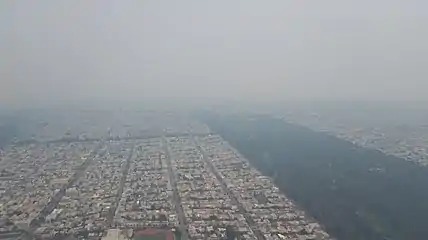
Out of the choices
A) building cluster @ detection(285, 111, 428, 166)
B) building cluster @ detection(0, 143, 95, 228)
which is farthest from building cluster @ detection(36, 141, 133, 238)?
building cluster @ detection(285, 111, 428, 166)

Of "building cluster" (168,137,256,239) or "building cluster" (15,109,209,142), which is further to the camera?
"building cluster" (15,109,209,142)

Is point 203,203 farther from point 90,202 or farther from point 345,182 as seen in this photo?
point 345,182

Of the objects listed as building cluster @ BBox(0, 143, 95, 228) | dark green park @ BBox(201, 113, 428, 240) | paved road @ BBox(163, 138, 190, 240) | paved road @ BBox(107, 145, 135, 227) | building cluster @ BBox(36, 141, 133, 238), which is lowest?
building cluster @ BBox(0, 143, 95, 228)

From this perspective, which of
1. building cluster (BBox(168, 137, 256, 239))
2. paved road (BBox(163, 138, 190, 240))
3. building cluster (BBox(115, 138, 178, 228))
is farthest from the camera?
building cluster (BBox(115, 138, 178, 228))

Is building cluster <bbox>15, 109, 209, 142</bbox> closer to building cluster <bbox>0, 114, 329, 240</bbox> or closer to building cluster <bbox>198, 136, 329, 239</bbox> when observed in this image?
building cluster <bbox>0, 114, 329, 240</bbox>

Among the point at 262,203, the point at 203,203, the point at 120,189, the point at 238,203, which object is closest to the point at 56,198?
the point at 120,189

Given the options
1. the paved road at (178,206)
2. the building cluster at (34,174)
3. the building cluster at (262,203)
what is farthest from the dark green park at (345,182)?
the building cluster at (34,174)

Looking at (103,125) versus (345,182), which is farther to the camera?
(103,125)

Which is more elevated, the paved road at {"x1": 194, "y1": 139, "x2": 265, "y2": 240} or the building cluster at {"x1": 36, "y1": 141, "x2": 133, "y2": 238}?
the paved road at {"x1": 194, "y1": 139, "x2": 265, "y2": 240}
